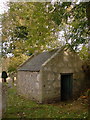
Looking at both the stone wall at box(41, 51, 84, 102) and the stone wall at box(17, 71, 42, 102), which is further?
the stone wall at box(17, 71, 42, 102)

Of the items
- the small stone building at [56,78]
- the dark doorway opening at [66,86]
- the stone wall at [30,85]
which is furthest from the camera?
the dark doorway opening at [66,86]

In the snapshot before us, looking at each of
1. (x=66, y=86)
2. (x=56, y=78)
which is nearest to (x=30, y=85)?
(x=56, y=78)

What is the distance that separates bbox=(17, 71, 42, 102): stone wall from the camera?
15.4 metres

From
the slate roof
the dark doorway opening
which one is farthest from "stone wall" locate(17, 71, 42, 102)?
the dark doorway opening

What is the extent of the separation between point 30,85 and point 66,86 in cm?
367

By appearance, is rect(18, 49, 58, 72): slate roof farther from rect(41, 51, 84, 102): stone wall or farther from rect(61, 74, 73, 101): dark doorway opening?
rect(61, 74, 73, 101): dark doorway opening

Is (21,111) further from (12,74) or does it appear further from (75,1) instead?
(12,74)

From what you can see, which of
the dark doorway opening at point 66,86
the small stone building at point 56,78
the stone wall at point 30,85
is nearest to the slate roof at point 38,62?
the small stone building at point 56,78

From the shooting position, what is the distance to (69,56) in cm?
1670

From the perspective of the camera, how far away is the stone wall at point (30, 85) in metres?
15.4

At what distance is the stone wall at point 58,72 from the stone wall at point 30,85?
0.59 meters

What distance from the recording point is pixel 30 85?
56.1 feet

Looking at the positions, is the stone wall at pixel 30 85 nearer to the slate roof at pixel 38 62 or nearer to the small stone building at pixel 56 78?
the small stone building at pixel 56 78

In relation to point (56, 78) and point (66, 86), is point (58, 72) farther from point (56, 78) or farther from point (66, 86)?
point (66, 86)
